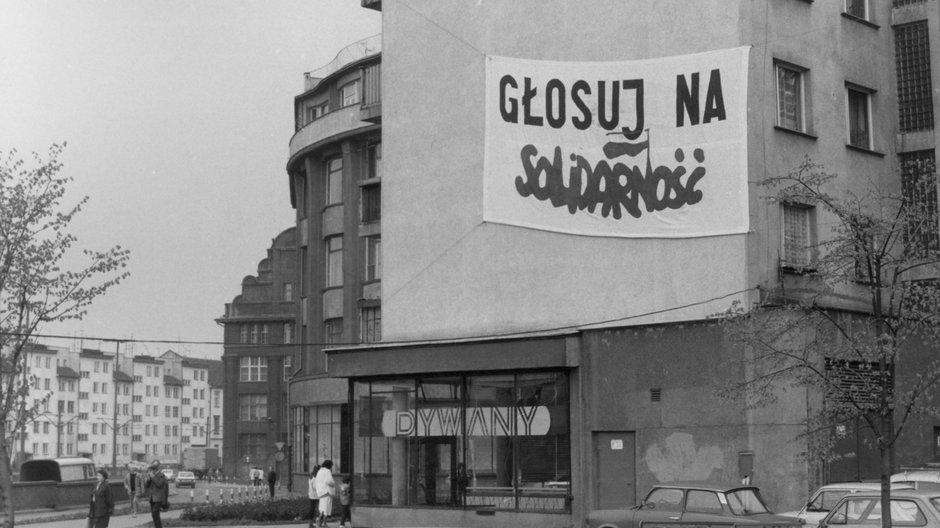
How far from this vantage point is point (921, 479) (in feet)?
80.6

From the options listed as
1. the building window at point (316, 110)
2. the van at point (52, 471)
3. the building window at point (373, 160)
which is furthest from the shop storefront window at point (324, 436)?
the building window at point (316, 110)

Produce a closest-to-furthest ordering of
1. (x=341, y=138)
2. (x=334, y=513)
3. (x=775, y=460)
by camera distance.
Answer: (x=775, y=460), (x=334, y=513), (x=341, y=138)

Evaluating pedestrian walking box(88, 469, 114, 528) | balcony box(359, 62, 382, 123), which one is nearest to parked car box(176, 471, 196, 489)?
balcony box(359, 62, 382, 123)

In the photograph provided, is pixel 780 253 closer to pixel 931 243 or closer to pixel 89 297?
pixel 931 243

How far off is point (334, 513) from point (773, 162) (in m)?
19.0

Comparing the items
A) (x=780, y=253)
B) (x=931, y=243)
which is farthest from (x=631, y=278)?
(x=931, y=243)

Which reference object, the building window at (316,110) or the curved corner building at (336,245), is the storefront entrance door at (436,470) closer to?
the curved corner building at (336,245)

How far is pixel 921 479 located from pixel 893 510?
4.68m

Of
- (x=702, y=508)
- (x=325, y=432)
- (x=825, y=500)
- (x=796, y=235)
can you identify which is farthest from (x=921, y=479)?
(x=325, y=432)

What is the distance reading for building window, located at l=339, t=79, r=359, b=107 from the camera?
60.0 m

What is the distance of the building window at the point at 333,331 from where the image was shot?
58.6 m

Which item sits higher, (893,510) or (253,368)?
(253,368)

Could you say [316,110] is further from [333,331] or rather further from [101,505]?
[101,505]

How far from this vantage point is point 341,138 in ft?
191
